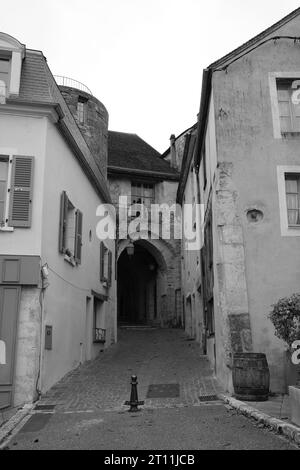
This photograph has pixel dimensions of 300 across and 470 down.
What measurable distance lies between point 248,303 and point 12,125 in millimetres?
6046

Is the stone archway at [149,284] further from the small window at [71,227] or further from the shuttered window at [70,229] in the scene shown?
the small window at [71,227]

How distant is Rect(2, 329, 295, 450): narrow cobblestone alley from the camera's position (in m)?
6.01

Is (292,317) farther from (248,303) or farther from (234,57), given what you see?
(234,57)

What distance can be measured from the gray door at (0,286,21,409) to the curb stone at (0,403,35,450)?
40 centimetres

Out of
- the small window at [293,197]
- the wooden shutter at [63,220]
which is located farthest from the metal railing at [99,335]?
the small window at [293,197]

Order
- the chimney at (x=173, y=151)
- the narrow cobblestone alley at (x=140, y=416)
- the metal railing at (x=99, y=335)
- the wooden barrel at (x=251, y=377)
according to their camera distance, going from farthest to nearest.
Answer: the chimney at (x=173, y=151) → the metal railing at (x=99, y=335) → the wooden barrel at (x=251, y=377) → the narrow cobblestone alley at (x=140, y=416)

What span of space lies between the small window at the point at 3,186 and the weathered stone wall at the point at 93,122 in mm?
9221

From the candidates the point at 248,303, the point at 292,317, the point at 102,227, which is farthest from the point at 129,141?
the point at 292,317

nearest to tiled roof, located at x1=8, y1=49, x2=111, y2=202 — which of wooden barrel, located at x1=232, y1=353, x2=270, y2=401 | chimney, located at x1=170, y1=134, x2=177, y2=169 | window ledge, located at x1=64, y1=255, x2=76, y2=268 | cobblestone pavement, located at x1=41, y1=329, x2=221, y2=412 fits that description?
window ledge, located at x1=64, y1=255, x2=76, y2=268

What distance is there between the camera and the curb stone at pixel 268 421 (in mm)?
5672

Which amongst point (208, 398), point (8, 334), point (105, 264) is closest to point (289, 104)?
point (208, 398)

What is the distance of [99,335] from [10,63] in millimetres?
8594

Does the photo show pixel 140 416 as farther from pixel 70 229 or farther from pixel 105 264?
pixel 105 264

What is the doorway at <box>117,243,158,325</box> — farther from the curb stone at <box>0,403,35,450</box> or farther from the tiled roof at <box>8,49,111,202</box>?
the curb stone at <box>0,403,35,450</box>
